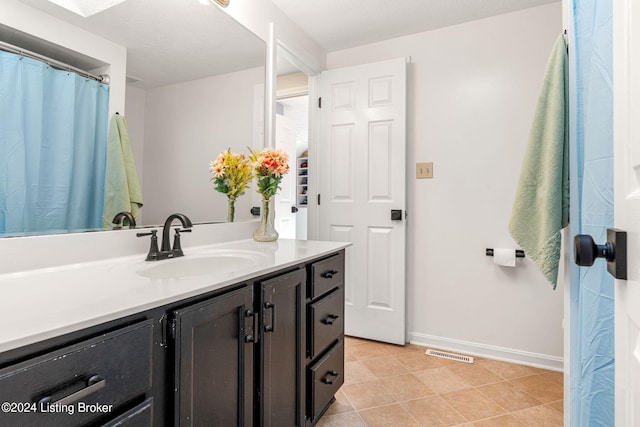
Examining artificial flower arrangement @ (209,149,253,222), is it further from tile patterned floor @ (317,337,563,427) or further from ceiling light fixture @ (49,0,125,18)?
tile patterned floor @ (317,337,563,427)

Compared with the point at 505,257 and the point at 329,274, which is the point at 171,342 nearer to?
the point at 329,274

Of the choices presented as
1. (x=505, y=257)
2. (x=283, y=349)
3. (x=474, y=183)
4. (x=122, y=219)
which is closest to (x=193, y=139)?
(x=122, y=219)

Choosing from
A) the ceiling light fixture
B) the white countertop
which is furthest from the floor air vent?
the ceiling light fixture

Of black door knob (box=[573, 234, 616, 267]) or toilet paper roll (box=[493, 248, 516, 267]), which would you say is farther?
toilet paper roll (box=[493, 248, 516, 267])

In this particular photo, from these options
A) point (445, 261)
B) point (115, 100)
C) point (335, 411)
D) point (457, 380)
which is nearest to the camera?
point (115, 100)

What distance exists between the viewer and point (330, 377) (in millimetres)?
1579

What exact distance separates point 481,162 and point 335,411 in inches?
72.4

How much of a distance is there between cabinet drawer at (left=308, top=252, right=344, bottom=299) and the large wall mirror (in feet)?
2.07

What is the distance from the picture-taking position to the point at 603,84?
726 mm

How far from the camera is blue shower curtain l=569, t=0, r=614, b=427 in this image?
0.72m

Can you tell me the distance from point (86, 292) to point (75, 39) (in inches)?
34.5

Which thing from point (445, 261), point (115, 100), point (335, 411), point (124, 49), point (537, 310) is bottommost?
point (335, 411)

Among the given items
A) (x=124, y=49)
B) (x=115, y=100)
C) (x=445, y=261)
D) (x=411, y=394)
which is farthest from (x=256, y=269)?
(x=445, y=261)

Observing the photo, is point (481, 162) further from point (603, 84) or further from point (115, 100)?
point (115, 100)
